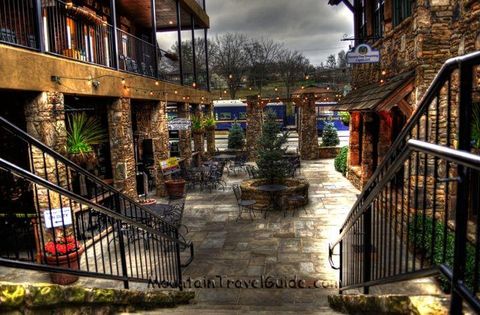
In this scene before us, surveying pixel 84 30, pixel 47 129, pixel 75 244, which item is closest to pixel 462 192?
pixel 75 244

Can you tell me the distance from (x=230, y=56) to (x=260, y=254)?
4444 centimetres

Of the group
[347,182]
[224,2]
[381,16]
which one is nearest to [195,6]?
[381,16]

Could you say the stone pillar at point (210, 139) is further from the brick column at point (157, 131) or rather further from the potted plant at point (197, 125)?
the brick column at point (157, 131)

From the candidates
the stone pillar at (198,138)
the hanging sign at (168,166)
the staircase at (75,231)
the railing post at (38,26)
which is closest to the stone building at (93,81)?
the railing post at (38,26)

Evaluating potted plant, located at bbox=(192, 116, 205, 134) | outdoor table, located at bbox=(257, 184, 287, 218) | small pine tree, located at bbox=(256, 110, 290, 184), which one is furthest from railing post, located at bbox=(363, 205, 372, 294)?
potted plant, located at bbox=(192, 116, 205, 134)

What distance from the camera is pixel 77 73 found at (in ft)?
23.8

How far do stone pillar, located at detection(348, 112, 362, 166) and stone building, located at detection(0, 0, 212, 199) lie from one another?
659 cm

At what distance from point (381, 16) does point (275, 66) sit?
38835 millimetres

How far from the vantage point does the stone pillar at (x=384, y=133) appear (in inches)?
408

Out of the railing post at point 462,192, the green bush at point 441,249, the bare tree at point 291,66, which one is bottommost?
the green bush at point 441,249

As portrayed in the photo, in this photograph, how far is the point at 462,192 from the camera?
147 centimetres

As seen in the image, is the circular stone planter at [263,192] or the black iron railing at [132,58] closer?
the circular stone planter at [263,192]

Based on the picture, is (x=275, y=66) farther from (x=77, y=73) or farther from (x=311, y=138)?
(x=77, y=73)

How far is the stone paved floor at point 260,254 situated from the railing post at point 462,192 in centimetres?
291
